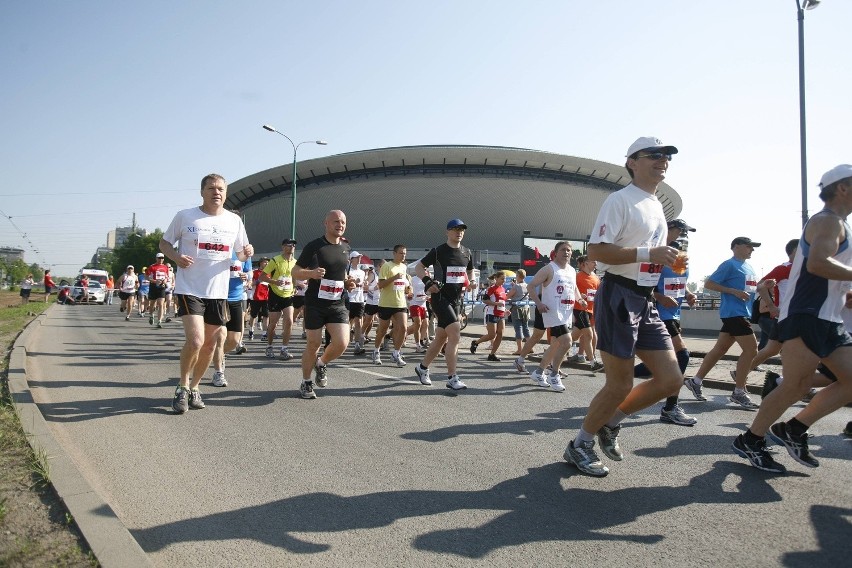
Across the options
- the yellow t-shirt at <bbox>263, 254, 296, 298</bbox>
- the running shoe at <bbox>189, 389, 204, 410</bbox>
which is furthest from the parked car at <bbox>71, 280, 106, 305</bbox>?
the running shoe at <bbox>189, 389, 204, 410</bbox>

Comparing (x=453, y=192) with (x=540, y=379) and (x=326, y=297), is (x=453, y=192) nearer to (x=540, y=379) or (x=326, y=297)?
(x=540, y=379)

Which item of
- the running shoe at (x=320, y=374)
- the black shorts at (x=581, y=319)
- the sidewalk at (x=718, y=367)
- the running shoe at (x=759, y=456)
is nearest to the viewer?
the running shoe at (x=759, y=456)

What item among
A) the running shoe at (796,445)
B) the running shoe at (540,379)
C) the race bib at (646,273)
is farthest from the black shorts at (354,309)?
the running shoe at (796,445)

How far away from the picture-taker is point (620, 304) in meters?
3.53

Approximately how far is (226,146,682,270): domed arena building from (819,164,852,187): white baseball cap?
59.6 metres

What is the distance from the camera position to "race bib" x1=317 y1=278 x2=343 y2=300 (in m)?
6.07

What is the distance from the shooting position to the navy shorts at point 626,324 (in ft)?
11.4

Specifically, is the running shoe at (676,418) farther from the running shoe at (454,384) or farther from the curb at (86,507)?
the curb at (86,507)

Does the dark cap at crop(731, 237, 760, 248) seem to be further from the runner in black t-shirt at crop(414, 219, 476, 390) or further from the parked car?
the parked car

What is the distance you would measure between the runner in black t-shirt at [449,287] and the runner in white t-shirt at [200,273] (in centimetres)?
239

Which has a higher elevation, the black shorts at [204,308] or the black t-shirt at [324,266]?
the black t-shirt at [324,266]

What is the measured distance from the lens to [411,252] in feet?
212

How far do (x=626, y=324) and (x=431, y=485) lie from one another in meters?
1.54

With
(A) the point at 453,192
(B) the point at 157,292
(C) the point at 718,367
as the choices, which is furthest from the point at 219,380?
(A) the point at 453,192
